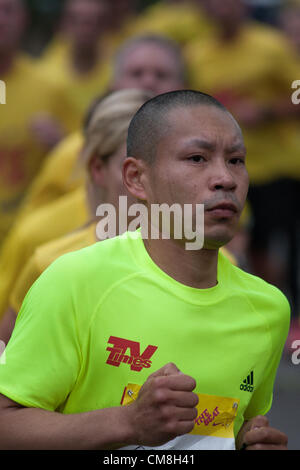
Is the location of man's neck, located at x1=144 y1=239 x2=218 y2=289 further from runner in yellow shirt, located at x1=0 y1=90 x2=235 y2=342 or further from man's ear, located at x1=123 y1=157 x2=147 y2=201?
runner in yellow shirt, located at x1=0 y1=90 x2=235 y2=342

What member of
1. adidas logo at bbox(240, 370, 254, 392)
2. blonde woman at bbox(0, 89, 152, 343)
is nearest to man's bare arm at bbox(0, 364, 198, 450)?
adidas logo at bbox(240, 370, 254, 392)

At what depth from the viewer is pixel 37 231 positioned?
4668mm

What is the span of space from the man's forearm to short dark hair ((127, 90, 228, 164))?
0.68 m

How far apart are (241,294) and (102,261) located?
374mm

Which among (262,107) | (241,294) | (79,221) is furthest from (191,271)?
(262,107)

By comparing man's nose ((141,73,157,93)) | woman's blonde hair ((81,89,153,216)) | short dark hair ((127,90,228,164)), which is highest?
man's nose ((141,73,157,93))

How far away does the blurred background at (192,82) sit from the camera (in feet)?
21.0

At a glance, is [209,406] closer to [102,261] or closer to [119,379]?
[119,379]

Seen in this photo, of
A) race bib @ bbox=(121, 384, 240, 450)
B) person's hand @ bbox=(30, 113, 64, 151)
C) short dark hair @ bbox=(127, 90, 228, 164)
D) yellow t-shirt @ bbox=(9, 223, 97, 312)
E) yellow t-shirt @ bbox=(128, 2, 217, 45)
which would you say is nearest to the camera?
race bib @ bbox=(121, 384, 240, 450)

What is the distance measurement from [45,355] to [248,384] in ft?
1.75

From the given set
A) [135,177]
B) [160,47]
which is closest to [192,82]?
[160,47]

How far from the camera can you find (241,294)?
2.78 metres

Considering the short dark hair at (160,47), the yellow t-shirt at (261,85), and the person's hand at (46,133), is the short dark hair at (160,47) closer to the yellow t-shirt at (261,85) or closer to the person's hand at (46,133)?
the person's hand at (46,133)

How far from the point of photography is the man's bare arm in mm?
2340
